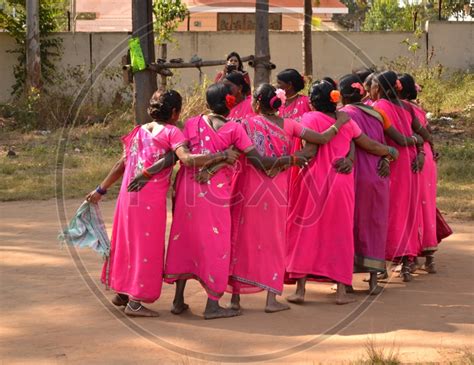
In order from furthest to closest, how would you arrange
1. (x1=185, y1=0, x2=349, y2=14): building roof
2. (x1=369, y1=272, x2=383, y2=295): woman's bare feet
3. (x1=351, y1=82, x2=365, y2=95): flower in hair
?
(x1=185, y1=0, x2=349, y2=14): building roof, (x1=351, y1=82, x2=365, y2=95): flower in hair, (x1=369, y1=272, x2=383, y2=295): woman's bare feet

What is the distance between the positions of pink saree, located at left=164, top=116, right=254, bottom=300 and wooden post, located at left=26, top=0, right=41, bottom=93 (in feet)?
50.0

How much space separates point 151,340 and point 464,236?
15.5ft

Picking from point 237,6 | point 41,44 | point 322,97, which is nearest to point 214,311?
point 322,97

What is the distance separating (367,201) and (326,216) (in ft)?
1.65

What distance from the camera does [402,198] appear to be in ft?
25.7

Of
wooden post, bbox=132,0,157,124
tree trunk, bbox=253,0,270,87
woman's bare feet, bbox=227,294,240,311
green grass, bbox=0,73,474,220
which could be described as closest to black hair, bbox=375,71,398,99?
woman's bare feet, bbox=227,294,240,311

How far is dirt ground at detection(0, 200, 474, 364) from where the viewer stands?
5.54m

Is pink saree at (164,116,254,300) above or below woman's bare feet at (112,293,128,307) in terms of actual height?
above

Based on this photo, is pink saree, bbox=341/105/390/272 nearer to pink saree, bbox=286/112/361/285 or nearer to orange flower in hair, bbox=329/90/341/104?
pink saree, bbox=286/112/361/285

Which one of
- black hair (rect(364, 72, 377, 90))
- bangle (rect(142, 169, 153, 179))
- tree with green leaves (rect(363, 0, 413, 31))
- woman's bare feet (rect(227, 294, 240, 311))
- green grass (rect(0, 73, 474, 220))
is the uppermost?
tree with green leaves (rect(363, 0, 413, 31))

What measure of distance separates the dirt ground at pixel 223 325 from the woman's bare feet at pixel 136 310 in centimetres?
7

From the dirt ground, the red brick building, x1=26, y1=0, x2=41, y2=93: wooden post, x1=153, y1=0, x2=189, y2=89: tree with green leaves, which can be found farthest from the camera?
the red brick building

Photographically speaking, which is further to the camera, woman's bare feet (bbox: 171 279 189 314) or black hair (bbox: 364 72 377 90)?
black hair (bbox: 364 72 377 90)

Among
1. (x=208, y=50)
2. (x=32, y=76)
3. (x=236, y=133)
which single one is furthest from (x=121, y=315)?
(x=208, y=50)
